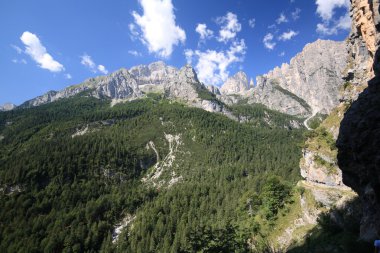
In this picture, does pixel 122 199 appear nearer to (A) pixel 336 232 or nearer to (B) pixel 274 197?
(B) pixel 274 197

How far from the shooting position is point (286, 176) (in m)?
139

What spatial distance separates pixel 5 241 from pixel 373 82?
473ft

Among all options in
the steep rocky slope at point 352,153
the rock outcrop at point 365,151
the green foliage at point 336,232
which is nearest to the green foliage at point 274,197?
the steep rocky slope at point 352,153

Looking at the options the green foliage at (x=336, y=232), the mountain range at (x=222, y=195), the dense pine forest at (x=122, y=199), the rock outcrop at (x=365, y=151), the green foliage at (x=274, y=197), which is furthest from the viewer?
the dense pine forest at (x=122, y=199)

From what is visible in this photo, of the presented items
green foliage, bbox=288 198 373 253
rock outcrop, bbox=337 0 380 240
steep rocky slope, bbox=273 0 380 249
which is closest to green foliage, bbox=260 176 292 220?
steep rocky slope, bbox=273 0 380 249

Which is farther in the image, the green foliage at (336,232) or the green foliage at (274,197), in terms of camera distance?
the green foliage at (274,197)

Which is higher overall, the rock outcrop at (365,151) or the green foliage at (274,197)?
the rock outcrop at (365,151)

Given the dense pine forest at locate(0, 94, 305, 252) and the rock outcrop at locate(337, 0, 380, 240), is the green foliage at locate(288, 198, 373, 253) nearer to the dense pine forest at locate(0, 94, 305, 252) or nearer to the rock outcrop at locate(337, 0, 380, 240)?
the rock outcrop at locate(337, 0, 380, 240)

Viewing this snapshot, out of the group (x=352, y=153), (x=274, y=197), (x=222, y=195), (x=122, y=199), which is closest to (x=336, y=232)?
(x=352, y=153)

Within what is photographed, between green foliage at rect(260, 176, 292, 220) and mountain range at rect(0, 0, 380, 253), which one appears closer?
mountain range at rect(0, 0, 380, 253)

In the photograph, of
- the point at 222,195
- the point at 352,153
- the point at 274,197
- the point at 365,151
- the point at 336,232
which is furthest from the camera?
the point at 222,195

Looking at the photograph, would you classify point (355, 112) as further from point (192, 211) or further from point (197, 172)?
point (197, 172)

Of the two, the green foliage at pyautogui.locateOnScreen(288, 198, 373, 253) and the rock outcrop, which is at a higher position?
the rock outcrop

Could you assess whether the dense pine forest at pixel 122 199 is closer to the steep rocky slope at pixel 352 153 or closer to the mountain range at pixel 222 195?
the mountain range at pixel 222 195
